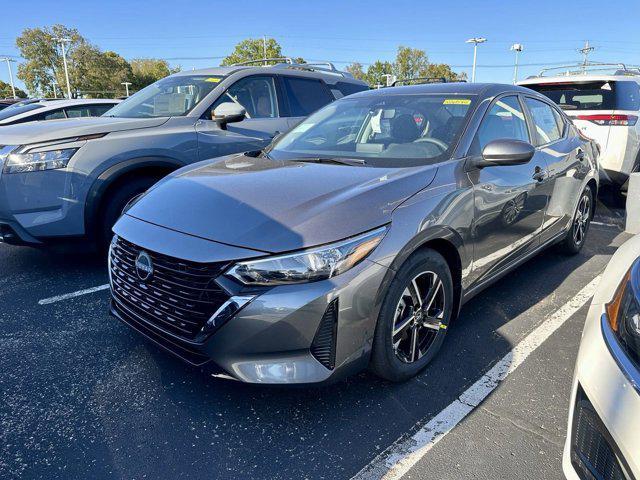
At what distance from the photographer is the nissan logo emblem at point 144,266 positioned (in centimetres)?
229

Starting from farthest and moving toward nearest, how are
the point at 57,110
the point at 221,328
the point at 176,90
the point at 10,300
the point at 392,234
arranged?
the point at 57,110
the point at 176,90
the point at 10,300
the point at 392,234
the point at 221,328

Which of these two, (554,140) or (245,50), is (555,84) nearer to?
(554,140)

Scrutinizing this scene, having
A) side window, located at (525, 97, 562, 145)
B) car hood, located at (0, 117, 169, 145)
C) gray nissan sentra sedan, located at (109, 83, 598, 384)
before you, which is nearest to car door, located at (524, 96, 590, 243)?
side window, located at (525, 97, 562, 145)

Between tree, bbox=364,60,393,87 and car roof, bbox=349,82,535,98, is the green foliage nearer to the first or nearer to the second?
tree, bbox=364,60,393,87

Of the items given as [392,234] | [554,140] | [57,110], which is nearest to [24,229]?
[392,234]

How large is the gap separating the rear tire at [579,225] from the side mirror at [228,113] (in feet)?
11.0

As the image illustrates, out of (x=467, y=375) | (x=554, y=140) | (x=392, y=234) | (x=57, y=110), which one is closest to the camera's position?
(x=392, y=234)

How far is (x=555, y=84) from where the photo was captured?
6961 millimetres

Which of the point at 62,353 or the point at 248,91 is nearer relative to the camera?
the point at 62,353

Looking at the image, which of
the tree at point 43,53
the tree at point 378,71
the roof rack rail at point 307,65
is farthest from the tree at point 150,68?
the roof rack rail at point 307,65

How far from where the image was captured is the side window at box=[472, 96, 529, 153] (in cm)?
312

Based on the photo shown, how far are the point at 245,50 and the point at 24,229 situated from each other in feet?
232

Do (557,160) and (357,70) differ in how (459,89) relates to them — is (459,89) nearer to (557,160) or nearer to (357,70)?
(557,160)

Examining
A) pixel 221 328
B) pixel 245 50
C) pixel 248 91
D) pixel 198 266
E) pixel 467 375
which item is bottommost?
pixel 467 375
